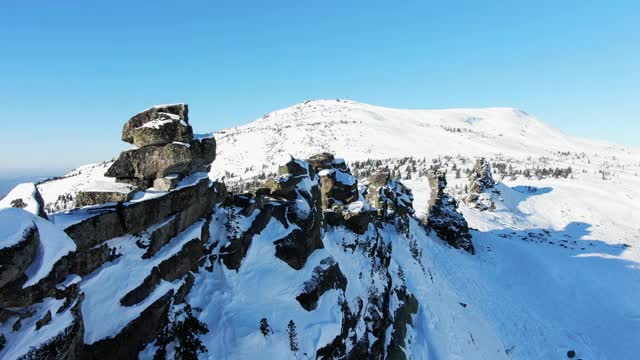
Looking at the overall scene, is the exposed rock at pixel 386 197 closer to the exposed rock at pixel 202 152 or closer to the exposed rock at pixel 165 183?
the exposed rock at pixel 202 152

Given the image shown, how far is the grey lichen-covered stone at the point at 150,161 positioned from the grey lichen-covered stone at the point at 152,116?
0.91 meters

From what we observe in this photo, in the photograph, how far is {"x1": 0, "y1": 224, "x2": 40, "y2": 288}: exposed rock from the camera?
7.30 metres

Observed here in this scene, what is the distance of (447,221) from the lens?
168 ft

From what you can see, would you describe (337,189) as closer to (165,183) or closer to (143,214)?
(165,183)

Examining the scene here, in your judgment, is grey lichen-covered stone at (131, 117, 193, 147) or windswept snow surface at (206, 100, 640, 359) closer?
grey lichen-covered stone at (131, 117, 193, 147)

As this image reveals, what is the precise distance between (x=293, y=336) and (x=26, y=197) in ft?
33.9

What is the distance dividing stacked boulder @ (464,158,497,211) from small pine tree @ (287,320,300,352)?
69908 millimetres

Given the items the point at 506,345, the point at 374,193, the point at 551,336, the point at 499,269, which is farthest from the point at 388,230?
the point at 499,269

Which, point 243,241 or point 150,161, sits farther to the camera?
point 243,241

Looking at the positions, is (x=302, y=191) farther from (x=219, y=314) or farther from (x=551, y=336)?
(x=551, y=336)

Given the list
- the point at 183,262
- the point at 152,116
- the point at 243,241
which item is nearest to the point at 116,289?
the point at 183,262

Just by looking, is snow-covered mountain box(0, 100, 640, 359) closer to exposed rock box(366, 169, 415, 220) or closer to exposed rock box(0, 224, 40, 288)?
exposed rock box(0, 224, 40, 288)

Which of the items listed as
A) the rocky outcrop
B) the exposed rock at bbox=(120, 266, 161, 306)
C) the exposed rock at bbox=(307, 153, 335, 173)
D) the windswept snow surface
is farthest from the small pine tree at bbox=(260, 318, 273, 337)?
the exposed rock at bbox=(307, 153, 335, 173)

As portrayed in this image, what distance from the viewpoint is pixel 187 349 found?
41.0ft
